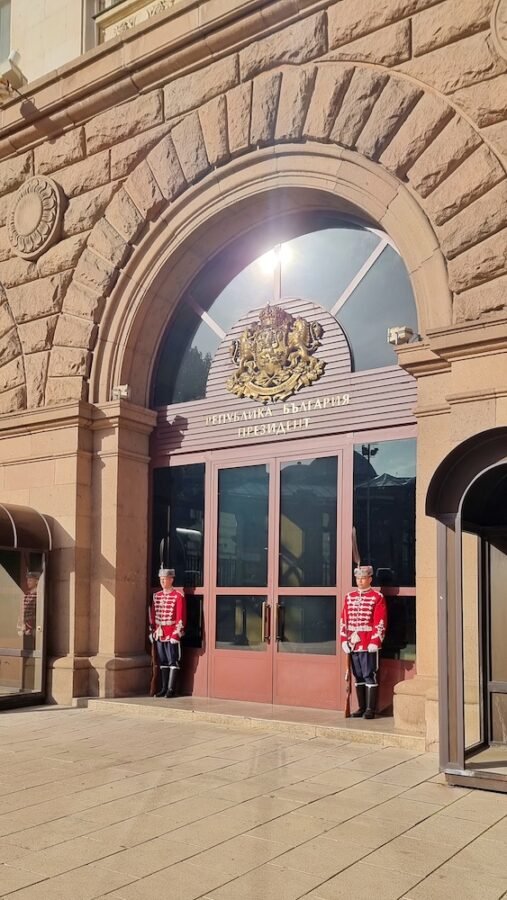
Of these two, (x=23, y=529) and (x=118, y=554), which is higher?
(x=23, y=529)

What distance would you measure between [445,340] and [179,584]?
5.00 metres

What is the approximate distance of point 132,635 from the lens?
11.0 metres

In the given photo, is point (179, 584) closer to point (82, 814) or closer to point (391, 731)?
point (391, 731)


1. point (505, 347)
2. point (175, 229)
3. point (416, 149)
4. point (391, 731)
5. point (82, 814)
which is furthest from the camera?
point (175, 229)

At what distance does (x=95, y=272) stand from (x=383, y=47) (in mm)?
4552

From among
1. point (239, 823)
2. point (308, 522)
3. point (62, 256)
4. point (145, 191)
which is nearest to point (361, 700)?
point (308, 522)

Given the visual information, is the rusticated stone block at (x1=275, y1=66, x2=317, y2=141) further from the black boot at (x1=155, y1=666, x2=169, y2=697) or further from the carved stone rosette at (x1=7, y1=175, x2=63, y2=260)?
the black boot at (x1=155, y1=666, x2=169, y2=697)

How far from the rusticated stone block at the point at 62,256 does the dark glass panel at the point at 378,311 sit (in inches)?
152

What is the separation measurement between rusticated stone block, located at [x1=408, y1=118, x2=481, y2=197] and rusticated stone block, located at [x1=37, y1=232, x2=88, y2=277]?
4.85m

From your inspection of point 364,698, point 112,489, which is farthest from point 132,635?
point 364,698

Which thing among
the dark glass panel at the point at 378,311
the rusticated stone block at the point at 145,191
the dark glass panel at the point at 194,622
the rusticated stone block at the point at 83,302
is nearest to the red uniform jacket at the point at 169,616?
the dark glass panel at the point at 194,622

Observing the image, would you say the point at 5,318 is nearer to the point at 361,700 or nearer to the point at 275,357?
the point at 275,357

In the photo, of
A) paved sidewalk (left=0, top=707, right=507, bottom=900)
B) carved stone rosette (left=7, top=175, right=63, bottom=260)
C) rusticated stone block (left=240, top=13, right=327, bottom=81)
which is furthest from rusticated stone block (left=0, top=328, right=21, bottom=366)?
paved sidewalk (left=0, top=707, right=507, bottom=900)

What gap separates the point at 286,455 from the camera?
1016 centimetres
